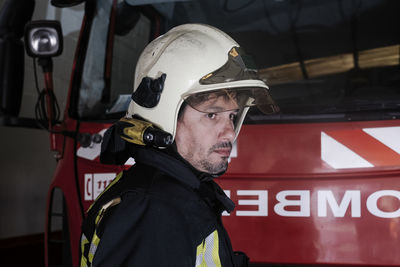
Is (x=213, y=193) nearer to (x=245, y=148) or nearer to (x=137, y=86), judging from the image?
(x=137, y=86)

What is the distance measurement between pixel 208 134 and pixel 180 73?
20 centimetres

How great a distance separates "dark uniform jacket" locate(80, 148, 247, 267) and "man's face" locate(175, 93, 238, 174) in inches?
3.4

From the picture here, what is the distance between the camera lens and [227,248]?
1.29 metres

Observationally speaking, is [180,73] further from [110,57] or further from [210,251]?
[110,57]

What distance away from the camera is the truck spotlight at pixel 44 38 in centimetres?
234

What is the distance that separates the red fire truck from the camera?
2074 mm

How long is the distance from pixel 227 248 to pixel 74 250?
54.5 inches

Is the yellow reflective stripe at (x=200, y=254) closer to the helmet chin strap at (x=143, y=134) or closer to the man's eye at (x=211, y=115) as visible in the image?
the helmet chin strap at (x=143, y=134)

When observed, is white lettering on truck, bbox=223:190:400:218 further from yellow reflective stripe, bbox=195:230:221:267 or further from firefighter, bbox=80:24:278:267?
yellow reflective stripe, bbox=195:230:221:267

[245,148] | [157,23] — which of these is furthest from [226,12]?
[245,148]

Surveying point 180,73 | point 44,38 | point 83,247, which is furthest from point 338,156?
point 44,38

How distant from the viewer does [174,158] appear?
1365 millimetres

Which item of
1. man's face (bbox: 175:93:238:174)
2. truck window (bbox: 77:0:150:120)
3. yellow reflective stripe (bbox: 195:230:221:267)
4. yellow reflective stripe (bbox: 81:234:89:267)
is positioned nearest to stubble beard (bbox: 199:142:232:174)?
man's face (bbox: 175:93:238:174)

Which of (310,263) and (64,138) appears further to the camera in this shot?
(64,138)
